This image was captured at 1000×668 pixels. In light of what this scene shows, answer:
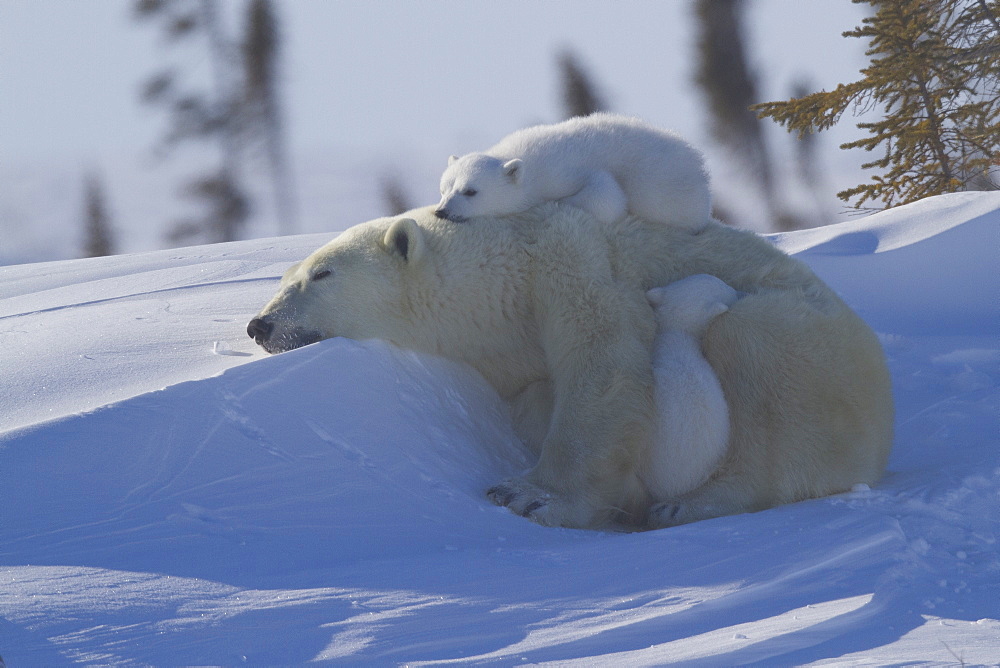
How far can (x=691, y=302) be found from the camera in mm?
3693

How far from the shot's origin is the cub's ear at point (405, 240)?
3.90m

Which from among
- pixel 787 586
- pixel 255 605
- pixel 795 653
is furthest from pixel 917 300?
pixel 255 605

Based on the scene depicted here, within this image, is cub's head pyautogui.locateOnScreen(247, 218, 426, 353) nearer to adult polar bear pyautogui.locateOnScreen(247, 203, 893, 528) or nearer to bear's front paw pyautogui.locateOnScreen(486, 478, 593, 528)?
adult polar bear pyautogui.locateOnScreen(247, 203, 893, 528)

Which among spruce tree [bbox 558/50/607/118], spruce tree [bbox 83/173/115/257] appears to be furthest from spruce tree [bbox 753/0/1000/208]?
spruce tree [bbox 83/173/115/257]

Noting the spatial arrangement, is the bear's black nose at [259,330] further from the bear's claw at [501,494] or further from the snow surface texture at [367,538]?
the bear's claw at [501,494]

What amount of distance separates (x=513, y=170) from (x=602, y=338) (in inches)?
39.3

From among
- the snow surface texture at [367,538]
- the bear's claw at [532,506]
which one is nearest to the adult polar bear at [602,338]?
the bear's claw at [532,506]

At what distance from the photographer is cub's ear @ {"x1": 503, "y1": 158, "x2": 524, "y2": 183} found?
4156 mm

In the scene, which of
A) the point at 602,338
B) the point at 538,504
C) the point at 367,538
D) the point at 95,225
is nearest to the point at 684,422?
the point at 602,338

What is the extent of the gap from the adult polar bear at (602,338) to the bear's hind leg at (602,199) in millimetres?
50

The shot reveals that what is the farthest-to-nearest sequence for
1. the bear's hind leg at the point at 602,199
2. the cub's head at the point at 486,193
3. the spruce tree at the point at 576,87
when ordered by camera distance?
the spruce tree at the point at 576,87 < the cub's head at the point at 486,193 < the bear's hind leg at the point at 602,199

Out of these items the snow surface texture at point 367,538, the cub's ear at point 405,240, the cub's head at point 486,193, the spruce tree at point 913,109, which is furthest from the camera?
the spruce tree at point 913,109

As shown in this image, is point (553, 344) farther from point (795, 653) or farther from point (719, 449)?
point (795, 653)

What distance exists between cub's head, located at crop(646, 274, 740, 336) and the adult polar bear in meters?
0.06
